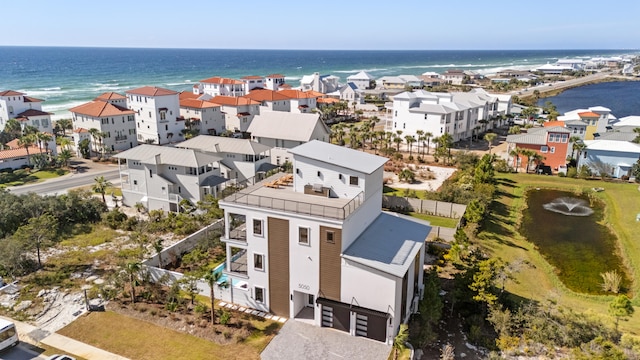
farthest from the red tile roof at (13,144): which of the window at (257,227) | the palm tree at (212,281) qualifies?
the window at (257,227)

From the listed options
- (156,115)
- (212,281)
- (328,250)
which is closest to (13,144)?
(156,115)

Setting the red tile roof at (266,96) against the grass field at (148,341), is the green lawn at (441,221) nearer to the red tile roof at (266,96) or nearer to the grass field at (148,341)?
the grass field at (148,341)

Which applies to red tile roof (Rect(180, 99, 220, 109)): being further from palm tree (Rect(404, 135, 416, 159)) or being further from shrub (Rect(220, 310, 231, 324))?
shrub (Rect(220, 310, 231, 324))

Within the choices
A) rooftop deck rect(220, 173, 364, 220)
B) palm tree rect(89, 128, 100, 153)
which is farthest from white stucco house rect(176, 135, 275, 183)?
palm tree rect(89, 128, 100, 153)

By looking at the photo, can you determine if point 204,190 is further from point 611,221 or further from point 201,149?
point 611,221

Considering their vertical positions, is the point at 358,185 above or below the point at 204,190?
above

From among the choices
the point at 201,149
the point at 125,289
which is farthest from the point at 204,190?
the point at 125,289

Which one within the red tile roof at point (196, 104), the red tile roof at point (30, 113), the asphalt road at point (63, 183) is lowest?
the asphalt road at point (63, 183)
